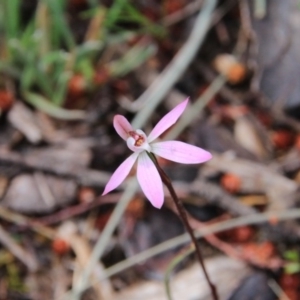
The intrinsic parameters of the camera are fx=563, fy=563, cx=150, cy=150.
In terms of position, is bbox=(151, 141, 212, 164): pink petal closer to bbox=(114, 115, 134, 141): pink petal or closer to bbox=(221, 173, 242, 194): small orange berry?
bbox=(114, 115, 134, 141): pink petal

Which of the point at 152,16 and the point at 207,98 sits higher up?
the point at 152,16

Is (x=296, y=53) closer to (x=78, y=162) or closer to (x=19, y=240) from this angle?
(x=78, y=162)

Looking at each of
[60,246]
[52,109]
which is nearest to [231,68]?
[52,109]

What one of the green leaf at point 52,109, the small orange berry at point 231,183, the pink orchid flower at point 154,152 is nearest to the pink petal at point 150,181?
the pink orchid flower at point 154,152

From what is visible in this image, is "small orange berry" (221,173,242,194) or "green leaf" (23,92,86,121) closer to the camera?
"small orange berry" (221,173,242,194)

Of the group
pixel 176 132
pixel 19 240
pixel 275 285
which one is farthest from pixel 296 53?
pixel 19 240

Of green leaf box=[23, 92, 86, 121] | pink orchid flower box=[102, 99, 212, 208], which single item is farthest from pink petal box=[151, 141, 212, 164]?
green leaf box=[23, 92, 86, 121]

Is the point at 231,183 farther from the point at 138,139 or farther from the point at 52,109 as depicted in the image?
the point at 138,139
